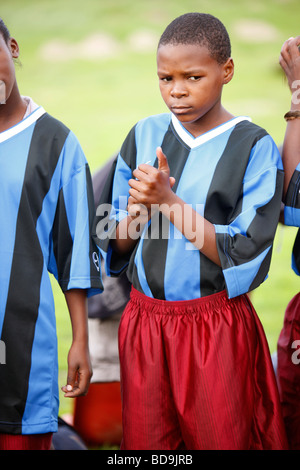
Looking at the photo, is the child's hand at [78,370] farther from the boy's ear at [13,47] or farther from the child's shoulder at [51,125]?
the boy's ear at [13,47]

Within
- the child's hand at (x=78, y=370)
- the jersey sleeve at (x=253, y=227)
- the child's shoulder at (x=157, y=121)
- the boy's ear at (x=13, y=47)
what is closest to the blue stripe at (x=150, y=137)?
the child's shoulder at (x=157, y=121)

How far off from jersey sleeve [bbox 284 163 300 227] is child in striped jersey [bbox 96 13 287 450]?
0.05 metres

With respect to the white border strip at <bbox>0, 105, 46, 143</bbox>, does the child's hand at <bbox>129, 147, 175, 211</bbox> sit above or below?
below

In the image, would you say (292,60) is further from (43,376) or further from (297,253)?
(43,376)

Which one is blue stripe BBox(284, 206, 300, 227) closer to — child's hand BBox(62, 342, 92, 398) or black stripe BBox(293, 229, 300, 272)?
black stripe BBox(293, 229, 300, 272)

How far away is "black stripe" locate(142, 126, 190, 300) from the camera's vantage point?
1401 millimetres

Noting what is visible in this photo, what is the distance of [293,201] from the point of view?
4.72ft

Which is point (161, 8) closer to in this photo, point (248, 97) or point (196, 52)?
point (248, 97)

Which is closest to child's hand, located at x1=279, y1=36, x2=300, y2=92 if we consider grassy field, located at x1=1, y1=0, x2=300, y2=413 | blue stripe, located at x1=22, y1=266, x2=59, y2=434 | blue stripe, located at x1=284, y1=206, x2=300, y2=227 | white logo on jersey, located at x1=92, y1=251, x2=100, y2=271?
blue stripe, located at x1=284, y1=206, x2=300, y2=227

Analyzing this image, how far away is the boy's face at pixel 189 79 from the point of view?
1320 mm

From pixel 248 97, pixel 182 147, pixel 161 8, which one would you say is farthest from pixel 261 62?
pixel 182 147

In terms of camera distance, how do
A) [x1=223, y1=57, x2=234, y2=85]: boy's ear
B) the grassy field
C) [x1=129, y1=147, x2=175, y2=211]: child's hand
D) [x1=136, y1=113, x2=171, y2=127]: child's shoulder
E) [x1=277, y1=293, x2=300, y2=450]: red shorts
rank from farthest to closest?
the grassy field → [x1=277, y1=293, x2=300, y2=450]: red shorts → [x1=136, y1=113, x2=171, y2=127]: child's shoulder → [x1=223, y1=57, x2=234, y2=85]: boy's ear → [x1=129, y1=147, x2=175, y2=211]: child's hand

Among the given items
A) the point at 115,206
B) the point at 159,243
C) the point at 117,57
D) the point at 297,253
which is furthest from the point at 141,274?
the point at 117,57

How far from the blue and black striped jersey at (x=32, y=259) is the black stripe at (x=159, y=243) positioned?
0.51ft
